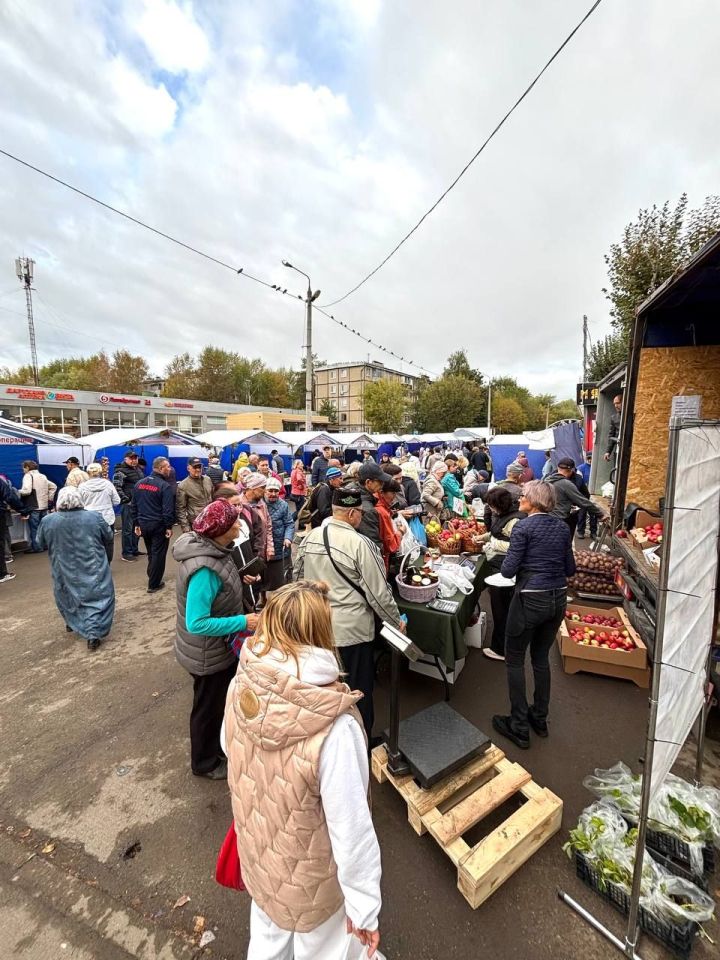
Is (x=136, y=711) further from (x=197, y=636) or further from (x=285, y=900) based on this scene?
(x=285, y=900)

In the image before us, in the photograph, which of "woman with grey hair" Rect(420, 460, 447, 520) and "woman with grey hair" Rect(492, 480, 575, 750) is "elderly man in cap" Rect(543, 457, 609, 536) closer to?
"woman with grey hair" Rect(420, 460, 447, 520)

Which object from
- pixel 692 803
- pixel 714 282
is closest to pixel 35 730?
pixel 692 803

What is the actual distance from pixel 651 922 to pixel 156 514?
21.2ft

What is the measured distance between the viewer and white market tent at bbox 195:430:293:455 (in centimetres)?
1659

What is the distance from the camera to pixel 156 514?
6188mm

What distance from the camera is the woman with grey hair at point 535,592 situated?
2965 mm

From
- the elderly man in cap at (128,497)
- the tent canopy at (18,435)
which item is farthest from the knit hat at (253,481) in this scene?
the tent canopy at (18,435)

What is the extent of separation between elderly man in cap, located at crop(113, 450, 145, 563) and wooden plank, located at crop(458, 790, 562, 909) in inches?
322

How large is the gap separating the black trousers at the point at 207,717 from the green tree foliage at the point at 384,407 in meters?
44.8

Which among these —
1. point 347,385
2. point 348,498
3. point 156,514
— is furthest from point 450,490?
point 347,385

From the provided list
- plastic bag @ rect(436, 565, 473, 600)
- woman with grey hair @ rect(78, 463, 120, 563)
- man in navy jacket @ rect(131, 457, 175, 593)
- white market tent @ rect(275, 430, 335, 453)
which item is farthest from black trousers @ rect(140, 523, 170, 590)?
white market tent @ rect(275, 430, 335, 453)

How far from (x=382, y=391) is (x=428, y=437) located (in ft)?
63.0

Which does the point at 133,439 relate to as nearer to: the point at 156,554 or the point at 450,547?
the point at 156,554

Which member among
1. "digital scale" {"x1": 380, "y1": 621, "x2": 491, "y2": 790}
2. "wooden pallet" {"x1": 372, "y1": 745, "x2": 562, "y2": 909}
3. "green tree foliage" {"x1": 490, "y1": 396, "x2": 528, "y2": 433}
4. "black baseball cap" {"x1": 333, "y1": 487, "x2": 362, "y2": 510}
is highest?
"green tree foliage" {"x1": 490, "y1": 396, "x2": 528, "y2": 433}
